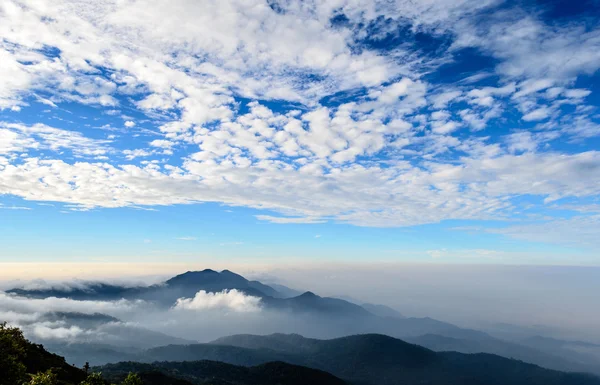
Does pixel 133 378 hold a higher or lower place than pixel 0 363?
lower

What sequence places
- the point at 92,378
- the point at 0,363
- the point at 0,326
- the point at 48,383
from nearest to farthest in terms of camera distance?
1. the point at 48,383
2. the point at 0,363
3. the point at 92,378
4. the point at 0,326

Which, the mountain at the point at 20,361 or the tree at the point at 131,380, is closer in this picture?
the mountain at the point at 20,361

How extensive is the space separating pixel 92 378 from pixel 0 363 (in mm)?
12583

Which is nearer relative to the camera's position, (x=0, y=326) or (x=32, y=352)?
(x=0, y=326)

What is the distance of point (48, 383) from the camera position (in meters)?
39.0

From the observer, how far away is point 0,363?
46.1 metres

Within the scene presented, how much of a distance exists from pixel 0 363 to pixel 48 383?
45.9 ft

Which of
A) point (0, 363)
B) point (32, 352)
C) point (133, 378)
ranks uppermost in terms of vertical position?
point (0, 363)

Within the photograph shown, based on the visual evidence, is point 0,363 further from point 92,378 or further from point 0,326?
point 0,326

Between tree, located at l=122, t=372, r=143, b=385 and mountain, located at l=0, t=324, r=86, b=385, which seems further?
tree, located at l=122, t=372, r=143, b=385

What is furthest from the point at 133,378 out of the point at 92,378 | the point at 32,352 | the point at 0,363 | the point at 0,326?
the point at 32,352

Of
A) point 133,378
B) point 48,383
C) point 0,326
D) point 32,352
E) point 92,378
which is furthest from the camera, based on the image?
point 32,352

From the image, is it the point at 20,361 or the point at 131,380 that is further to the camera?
the point at 131,380

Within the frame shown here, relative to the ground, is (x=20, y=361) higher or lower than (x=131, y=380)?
higher
